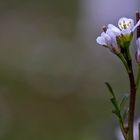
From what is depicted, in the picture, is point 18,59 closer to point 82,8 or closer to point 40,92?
point 40,92

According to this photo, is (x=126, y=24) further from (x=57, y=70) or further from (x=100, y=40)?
(x=57, y=70)

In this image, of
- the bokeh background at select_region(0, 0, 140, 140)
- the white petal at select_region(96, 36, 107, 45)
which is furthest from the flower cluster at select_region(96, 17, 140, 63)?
the bokeh background at select_region(0, 0, 140, 140)

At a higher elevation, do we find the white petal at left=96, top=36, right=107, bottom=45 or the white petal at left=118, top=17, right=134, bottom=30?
the white petal at left=118, top=17, right=134, bottom=30

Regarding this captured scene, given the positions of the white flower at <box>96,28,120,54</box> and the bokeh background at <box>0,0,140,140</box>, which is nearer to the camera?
the white flower at <box>96,28,120,54</box>

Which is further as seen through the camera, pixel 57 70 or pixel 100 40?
pixel 57 70

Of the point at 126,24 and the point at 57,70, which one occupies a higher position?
the point at 126,24

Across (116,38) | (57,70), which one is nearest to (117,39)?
(116,38)

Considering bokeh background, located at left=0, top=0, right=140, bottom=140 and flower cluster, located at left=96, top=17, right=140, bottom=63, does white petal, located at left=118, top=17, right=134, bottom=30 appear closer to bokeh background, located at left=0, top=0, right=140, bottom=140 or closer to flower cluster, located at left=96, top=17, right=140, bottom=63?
flower cluster, located at left=96, top=17, right=140, bottom=63

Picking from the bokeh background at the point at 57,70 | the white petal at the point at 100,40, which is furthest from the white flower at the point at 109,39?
the bokeh background at the point at 57,70

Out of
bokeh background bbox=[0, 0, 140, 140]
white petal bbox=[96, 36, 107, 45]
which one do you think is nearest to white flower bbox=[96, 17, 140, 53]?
white petal bbox=[96, 36, 107, 45]
